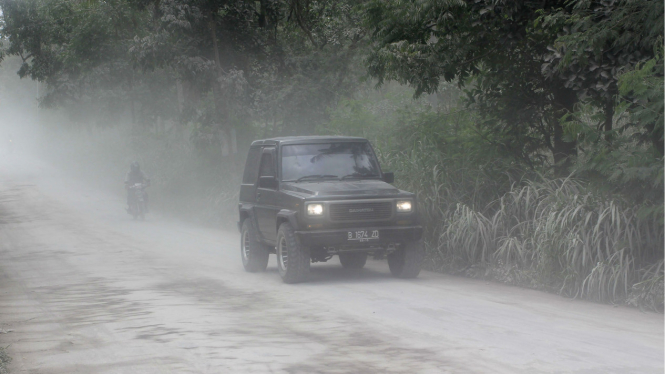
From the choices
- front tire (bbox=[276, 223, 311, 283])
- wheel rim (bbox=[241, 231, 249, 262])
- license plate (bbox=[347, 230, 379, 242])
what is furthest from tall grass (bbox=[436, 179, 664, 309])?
wheel rim (bbox=[241, 231, 249, 262])

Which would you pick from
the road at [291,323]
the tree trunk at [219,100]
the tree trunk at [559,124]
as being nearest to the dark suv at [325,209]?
the road at [291,323]

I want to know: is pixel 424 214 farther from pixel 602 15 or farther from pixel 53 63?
pixel 53 63

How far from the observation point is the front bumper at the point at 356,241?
36.7 ft

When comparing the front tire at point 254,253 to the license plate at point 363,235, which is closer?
the license plate at point 363,235

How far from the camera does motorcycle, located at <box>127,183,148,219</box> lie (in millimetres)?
24688

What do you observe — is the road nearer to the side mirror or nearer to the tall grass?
the tall grass

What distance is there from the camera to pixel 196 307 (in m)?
→ 9.91

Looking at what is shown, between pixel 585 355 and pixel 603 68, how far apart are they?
17.2 feet

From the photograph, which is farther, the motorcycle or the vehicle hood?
the motorcycle

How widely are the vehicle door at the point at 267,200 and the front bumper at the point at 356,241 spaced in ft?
3.66

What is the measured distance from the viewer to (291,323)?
341 inches

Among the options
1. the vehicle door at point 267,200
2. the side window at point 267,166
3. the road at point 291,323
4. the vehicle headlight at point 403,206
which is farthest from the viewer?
the side window at point 267,166

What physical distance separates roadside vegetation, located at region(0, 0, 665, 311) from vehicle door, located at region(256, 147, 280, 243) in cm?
243

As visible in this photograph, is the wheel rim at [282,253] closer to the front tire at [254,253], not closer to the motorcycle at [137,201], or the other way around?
the front tire at [254,253]
